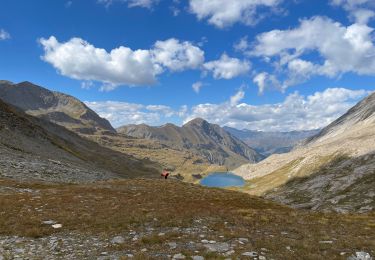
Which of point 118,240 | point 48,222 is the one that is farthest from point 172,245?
point 48,222

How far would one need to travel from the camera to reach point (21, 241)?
20188 millimetres

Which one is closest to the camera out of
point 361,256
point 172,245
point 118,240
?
point 361,256

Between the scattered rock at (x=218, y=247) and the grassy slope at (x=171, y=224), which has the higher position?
the grassy slope at (x=171, y=224)

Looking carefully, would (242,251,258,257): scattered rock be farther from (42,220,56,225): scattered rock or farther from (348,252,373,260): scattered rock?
(42,220,56,225): scattered rock

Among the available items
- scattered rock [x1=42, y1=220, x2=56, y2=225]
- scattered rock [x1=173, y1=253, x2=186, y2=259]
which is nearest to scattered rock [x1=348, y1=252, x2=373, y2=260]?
scattered rock [x1=173, y1=253, x2=186, y2=259]

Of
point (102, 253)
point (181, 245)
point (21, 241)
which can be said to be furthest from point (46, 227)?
point (181, 245)

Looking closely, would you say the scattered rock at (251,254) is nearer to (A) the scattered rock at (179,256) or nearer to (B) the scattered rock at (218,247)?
(B) the scattered rock at (218,247)

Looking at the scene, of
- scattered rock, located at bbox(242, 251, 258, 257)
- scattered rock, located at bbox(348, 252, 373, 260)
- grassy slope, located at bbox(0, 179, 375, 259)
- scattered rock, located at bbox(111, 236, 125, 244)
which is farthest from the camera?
scattered rock, located at bbox(111, 236, 125, 244)

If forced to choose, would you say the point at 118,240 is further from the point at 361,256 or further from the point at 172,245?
the point at 361,256

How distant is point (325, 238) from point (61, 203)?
21.0m

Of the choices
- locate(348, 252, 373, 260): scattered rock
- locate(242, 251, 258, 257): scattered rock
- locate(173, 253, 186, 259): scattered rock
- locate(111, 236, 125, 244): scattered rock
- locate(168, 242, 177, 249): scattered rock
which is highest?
locate(348, 252, 373, 260): scattered rock

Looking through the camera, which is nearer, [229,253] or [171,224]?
[229,253]

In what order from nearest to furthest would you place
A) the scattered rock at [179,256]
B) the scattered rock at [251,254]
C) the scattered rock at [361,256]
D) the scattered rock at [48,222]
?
1. the scattered rock at [179,256]
2. the scattered rock at [251,254]
3. the scattered rock at [361,256]
4. the scattered rock at [48,222]

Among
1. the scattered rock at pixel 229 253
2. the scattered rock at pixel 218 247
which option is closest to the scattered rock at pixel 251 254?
the scattered rock at pixel 229 253
